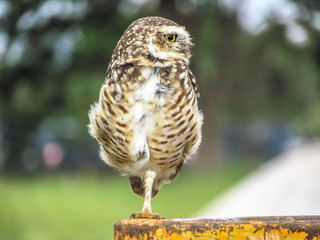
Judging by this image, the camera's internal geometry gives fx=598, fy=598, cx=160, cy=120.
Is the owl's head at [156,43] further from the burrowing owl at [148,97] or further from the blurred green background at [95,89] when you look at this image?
the blurred green background at [95,89]

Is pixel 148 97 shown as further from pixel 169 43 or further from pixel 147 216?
pixel 147 216

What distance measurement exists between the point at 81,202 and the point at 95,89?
2.98 m

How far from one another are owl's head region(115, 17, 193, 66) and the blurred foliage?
3.63 metres

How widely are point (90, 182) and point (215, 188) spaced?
5.65m

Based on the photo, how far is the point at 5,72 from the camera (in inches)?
314

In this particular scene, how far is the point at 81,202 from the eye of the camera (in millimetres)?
15656

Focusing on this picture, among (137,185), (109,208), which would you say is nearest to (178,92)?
(137,185)

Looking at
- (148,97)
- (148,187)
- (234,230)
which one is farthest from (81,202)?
(234,230)

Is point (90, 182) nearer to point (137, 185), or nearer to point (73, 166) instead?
point (73, 166)

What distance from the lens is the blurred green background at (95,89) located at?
802 cm

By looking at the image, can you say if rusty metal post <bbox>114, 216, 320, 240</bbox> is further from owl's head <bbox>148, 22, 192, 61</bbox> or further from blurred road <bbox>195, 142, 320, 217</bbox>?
blurred road <bbox>195, 142, 320, 217</bbox>

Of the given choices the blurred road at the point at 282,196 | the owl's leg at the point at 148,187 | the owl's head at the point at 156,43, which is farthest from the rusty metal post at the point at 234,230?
the blurred road at the point at 282,196

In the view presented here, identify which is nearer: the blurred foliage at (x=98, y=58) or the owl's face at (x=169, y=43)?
the owl's face at (x=169, y=43)

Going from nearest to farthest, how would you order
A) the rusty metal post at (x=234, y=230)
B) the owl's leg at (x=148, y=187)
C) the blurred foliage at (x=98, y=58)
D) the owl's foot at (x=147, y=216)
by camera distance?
the rusty metal post at (x=234, y=230) < the owl's foot at (x=147, y=216) < the owl's leg at (x=148, y=187) < the blurred foliage at (x=98, y=58)
